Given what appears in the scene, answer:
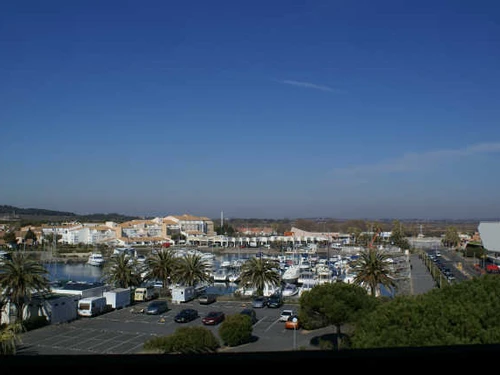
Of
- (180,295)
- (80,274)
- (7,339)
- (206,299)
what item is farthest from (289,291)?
(80,274)

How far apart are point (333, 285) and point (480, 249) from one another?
104 feet

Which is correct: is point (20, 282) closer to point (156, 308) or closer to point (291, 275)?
point (156, 308)

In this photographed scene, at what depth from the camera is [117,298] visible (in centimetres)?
1559

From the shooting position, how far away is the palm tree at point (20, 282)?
12.7 metres

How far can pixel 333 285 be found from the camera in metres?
10.8

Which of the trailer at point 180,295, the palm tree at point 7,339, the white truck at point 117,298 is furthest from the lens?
the trailer at point 180,295

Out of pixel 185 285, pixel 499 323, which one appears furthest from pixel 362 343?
pixel 185 285

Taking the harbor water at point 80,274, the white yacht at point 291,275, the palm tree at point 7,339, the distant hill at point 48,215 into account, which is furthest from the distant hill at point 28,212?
the palm tree at point 7,339

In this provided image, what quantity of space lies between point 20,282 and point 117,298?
3.49m

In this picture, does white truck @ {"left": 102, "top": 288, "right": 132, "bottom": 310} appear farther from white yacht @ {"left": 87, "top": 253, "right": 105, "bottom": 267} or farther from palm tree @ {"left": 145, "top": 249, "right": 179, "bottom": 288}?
white yacht @ {"left": 87, "top": 253, "right": 105, "bottom": 267}

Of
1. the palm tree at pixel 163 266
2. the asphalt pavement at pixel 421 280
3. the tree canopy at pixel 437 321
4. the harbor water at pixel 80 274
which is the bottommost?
the harbor water at pixel 80 274

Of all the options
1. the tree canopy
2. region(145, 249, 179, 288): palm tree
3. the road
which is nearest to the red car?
the road

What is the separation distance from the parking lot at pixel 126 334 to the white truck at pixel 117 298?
442 mm

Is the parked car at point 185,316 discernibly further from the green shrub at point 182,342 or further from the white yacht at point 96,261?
the white yacht at point 96,261
